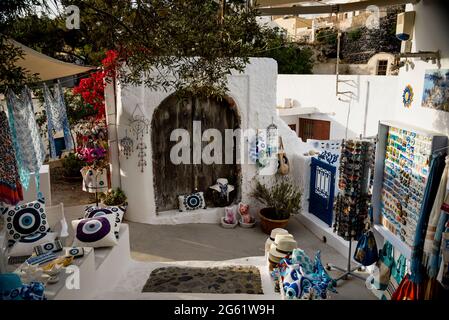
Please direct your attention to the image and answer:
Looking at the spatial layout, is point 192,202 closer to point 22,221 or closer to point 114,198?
point 114,198

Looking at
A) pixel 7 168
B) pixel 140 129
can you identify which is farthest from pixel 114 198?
pixel 7 168

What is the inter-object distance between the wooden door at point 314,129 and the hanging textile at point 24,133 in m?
10.8

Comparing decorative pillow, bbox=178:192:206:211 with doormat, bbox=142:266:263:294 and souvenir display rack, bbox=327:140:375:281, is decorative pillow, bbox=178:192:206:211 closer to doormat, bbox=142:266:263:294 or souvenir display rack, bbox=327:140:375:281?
doormat, bbox=142:266:263:294

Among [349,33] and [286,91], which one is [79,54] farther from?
[349,33]

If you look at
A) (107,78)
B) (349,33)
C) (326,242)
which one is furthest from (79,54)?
(349,33)

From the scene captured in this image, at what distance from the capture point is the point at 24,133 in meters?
5.00

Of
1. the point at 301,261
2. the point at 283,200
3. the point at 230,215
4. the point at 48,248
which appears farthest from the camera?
the point at 230,215

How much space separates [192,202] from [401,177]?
486 cm

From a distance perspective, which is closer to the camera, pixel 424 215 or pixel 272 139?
pixel 424 215

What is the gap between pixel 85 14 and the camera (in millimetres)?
3920

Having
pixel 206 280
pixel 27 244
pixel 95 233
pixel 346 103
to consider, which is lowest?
pixel 206 280

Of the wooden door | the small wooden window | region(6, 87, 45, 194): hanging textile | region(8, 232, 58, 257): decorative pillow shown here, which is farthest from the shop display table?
the small wooden window

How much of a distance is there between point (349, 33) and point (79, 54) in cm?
1246

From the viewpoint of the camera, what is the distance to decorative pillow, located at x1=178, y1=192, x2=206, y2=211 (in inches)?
319
